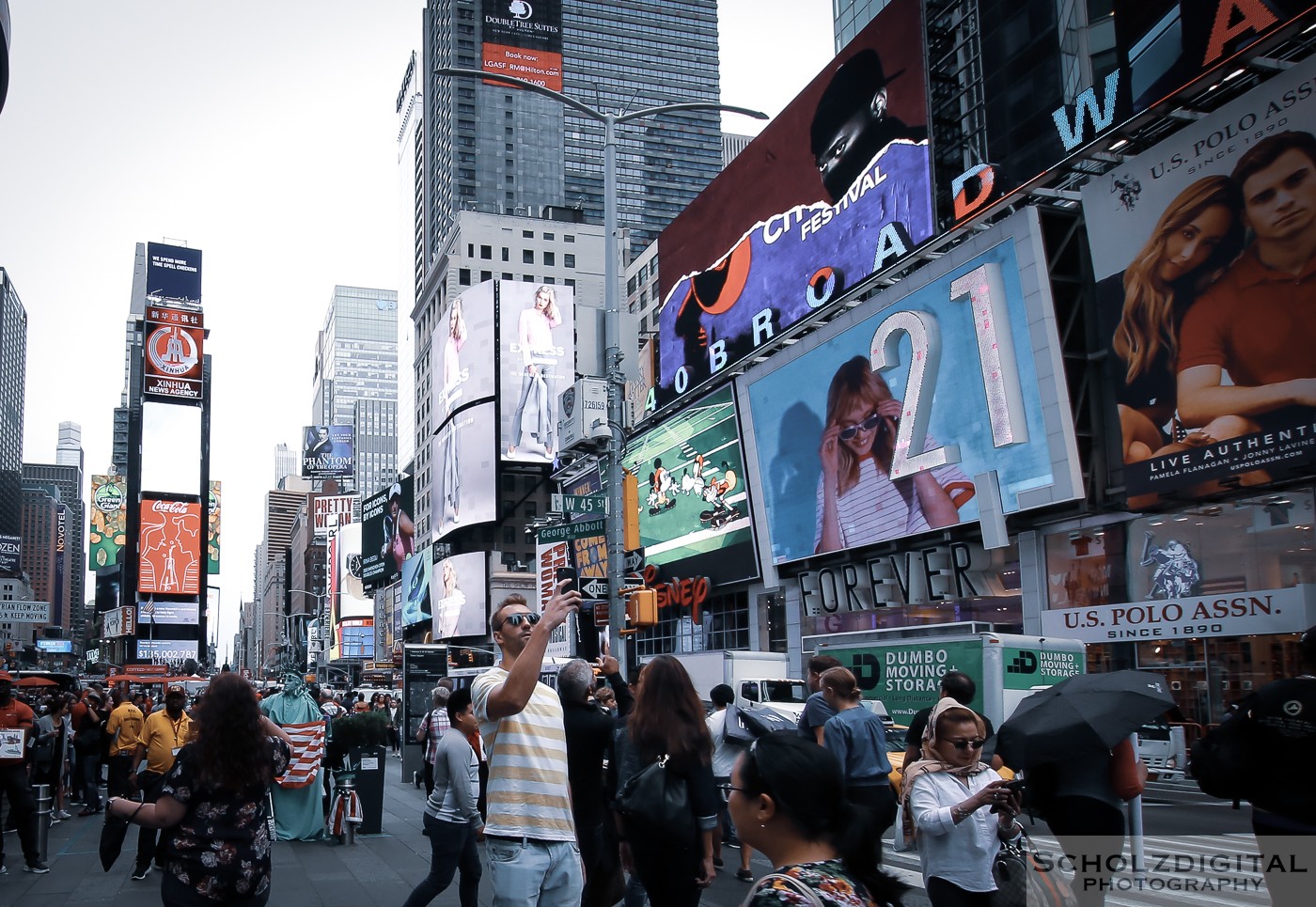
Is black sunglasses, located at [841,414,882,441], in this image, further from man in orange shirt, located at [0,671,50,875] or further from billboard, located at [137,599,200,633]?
billboard, located at [137,599,200,633]

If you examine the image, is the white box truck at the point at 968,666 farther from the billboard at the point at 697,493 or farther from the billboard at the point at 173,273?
the billboard at the point at 173,273

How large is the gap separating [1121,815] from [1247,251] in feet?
69.0

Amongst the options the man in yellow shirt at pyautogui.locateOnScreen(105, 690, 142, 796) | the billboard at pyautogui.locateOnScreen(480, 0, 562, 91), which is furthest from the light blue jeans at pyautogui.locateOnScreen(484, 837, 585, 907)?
the billboard at pyautogui.locateOnScreen(480, 0, 562, 91)

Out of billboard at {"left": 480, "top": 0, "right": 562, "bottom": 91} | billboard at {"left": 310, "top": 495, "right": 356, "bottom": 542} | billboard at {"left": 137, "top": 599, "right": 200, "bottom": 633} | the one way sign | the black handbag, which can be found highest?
billboard at {"left": 480, "top": 0, "right": 562, "bottom": 91}

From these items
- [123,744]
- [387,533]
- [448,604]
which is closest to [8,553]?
[387,533]

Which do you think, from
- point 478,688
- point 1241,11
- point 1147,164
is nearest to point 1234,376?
point 1147,164

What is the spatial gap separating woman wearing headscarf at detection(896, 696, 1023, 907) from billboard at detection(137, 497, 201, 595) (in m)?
97.5

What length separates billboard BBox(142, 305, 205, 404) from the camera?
9500 cm

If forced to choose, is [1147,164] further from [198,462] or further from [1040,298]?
[198,462]

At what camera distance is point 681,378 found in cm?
4703

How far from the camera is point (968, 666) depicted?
20562 millimetres

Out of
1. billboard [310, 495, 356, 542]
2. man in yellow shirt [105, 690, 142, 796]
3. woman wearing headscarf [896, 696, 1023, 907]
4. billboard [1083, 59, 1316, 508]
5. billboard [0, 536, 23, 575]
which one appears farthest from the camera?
billboard [310, 495, 356, 542]

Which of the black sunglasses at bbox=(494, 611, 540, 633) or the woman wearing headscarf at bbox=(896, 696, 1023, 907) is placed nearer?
the woman wearing headscarf at bbox=(896, 696, 1023, 907)

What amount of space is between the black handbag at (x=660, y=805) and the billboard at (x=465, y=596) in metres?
76.8
